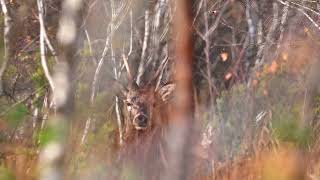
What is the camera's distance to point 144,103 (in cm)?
673

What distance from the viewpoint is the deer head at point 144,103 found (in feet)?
21.7

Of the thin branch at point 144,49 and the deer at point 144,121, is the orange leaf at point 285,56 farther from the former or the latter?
the deer at point 144,121

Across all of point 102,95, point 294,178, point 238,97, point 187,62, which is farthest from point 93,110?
point 187,62

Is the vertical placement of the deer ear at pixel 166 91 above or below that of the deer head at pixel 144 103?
above

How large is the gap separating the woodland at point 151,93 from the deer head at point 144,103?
12 mm

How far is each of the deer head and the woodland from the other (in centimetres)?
1

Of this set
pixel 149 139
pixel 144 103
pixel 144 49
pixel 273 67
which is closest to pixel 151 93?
pixel 144 103

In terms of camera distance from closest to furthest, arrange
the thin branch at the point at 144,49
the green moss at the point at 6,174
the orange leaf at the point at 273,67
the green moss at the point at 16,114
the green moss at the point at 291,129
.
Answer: the green moss at the point at 6,174 → the green moss at the point at 16,114 → the green moss at the point at 291,129 → the thin branch at the point at 144,49 → the orange leaf at the point at 273,67

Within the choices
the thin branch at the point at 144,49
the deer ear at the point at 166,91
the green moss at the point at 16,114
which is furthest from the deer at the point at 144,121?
the green moss at the point at 16,114

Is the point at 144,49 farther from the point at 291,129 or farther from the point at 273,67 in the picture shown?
the point at 291,129

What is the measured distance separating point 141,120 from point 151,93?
275 millimetres

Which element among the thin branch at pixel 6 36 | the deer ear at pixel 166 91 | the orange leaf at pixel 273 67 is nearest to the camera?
the deer ear at pixel 166 91

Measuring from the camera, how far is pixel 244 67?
375 inches

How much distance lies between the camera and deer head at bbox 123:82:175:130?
6.60m
